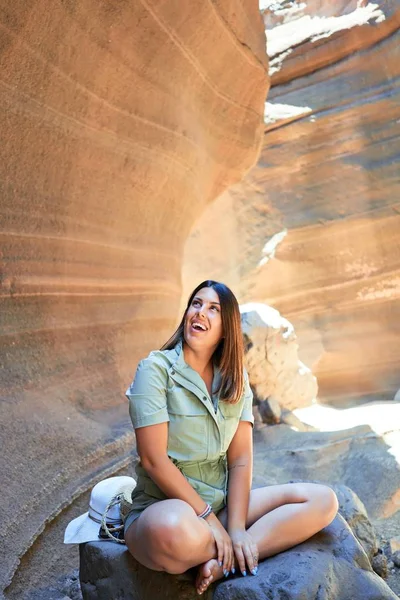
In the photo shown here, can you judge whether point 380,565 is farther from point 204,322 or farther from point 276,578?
point 204,322

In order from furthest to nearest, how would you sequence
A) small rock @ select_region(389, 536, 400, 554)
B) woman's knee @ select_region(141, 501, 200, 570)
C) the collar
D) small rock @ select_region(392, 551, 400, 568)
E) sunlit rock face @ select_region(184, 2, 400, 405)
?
sunlit rock face @ select_region(184, 2, 400, 405) → small rock @ select_region(389, 536, 400, 554) → small rock @ select_region(392, 551, 400, 568) → the collar → woman's knee @ select_region(141, 501, 200, 570)

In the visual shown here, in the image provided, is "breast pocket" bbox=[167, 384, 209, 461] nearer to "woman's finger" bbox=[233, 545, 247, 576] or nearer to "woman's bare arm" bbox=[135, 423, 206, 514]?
"woman's bare arm" bbox=[135, 423, 206, 514]

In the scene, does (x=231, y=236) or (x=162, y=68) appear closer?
(x=162, y=68)

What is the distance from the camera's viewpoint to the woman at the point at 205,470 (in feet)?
5.99

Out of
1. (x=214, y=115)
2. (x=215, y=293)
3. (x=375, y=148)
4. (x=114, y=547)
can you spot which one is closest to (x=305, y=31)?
(x=375, y=148)

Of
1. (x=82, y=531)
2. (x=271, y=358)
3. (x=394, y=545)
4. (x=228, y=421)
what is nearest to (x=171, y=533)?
(x=228, y=421)

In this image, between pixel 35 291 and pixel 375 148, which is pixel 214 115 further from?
pixel 375 148

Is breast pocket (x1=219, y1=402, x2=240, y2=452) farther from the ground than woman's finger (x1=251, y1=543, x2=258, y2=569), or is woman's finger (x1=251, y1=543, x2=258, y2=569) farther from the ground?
breast pocket (x1=219, y1=402, x2=240, y2=452)

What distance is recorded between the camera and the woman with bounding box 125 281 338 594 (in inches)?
71.9

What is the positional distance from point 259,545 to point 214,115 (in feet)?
14.6

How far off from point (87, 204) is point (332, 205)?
5.55 meters

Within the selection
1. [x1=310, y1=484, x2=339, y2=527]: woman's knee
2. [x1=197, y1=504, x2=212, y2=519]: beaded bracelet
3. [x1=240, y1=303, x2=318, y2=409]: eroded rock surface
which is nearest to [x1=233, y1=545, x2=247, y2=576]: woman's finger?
[x1=197, y1=504, x2=212, y2=519]: beaded bracelet

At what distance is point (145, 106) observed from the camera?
174 inches

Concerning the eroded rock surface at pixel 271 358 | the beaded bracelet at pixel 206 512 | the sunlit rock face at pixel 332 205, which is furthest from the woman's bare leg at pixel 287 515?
the sunlit rock face at pixel 332 205
